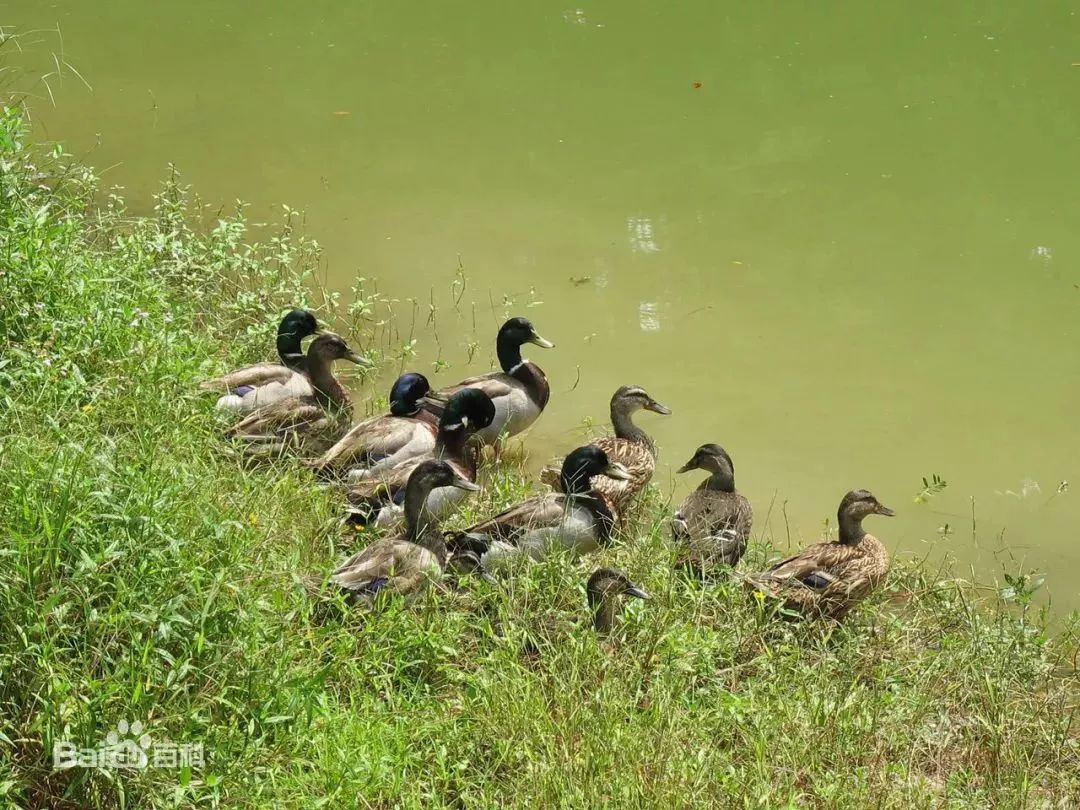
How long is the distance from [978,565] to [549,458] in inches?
87.9

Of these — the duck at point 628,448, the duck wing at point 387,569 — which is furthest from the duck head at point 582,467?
the duck wing at point 387,569

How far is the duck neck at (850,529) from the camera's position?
19.1 ft

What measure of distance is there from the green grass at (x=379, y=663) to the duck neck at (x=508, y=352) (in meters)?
1.64

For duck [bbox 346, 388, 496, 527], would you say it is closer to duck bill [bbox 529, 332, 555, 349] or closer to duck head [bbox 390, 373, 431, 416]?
duck head [bbox 390, 373, 431, 416]

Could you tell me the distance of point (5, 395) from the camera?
4934 millimetres

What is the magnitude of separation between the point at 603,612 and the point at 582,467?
3.64 ft

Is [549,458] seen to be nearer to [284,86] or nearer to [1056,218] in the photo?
[1056,218]

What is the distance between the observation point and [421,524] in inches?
205

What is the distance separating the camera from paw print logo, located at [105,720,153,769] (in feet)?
11.4

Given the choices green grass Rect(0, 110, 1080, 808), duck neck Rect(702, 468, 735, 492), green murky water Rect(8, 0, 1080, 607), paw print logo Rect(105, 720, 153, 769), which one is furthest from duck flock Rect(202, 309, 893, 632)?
paw print logo Rect(105, 720, 153, 769)

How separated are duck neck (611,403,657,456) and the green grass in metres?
0.85

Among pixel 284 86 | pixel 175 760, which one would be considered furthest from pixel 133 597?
pixel 284 86

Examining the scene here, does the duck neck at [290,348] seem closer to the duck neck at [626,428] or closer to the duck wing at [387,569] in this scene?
the duck neck at [626,428]

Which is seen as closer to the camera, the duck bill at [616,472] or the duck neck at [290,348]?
the duck bill at [616,472]
